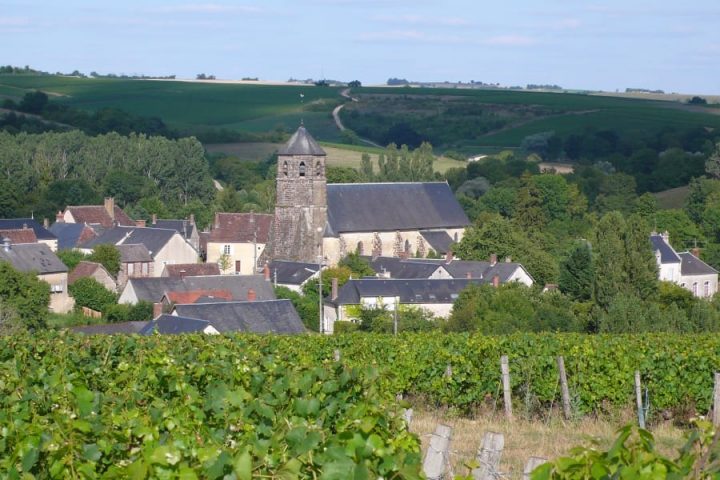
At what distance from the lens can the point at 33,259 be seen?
5197 centimetres

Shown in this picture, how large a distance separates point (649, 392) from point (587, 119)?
12884 centimetres

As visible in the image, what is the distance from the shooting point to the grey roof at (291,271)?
2143 inches

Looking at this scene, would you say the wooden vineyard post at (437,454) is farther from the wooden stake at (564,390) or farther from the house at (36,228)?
the house at (36,228)

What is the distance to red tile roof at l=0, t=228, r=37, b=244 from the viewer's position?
59.2 metres

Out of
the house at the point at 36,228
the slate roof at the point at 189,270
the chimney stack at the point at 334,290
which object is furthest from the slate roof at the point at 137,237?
the chimney stack at the point at 334,290

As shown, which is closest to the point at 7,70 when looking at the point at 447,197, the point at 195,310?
the point at 447,197

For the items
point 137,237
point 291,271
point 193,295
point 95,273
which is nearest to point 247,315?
point 193,295

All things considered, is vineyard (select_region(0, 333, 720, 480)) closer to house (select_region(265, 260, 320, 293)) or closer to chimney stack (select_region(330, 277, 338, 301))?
chimney stack (select_region(330, 277, 338, 301))

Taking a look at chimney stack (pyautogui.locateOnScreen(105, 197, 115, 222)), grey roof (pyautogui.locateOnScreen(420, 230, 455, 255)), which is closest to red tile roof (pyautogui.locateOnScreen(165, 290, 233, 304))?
grey roof (pyautogui.locateOnScreen(420, 230, 455, 255))

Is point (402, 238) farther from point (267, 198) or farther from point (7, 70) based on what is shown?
point (7, 70)

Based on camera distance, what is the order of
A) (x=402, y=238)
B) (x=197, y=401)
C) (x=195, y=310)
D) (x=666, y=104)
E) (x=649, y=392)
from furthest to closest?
(x=666, y=104) → (x=402, y=238) → (x=195, y=310) → (x=649, y=392) → (x=197, y=401)

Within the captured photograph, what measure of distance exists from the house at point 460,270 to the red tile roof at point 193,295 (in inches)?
409

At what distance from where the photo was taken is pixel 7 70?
176 metres

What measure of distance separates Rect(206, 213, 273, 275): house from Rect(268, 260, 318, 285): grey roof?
22.8 ft
